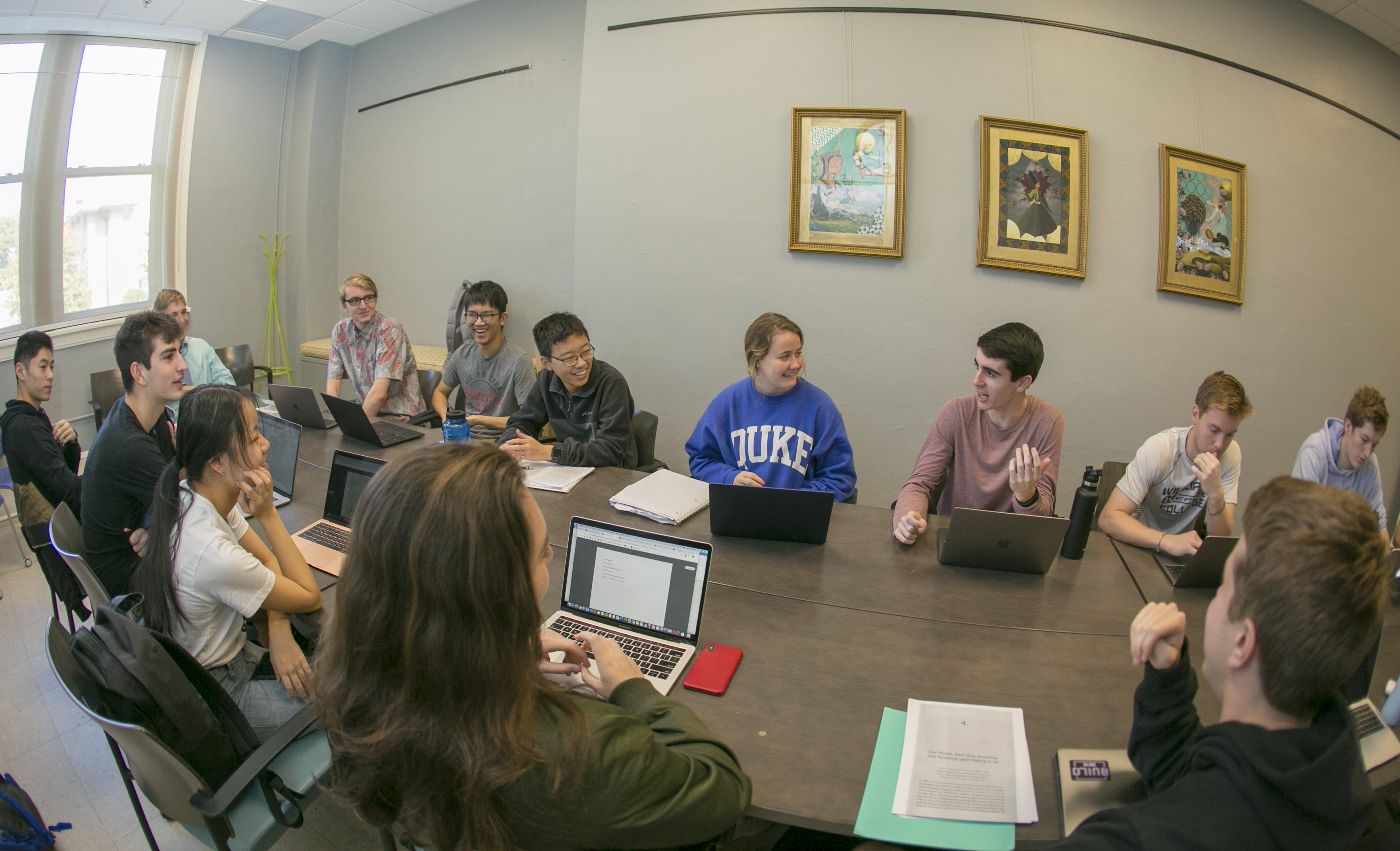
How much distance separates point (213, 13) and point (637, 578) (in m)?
5.40

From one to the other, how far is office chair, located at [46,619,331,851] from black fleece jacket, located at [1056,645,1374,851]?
1473mm

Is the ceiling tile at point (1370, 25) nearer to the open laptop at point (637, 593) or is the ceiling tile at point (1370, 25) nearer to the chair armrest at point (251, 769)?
the open laptop at point (637, 593)

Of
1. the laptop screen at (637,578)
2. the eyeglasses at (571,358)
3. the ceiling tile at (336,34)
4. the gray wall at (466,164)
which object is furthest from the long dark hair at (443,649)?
the ceiling tile at (336,34)

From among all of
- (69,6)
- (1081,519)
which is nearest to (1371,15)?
(1081,519)

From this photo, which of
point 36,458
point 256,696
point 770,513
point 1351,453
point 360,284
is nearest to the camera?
point 256,696

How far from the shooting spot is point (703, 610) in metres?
1.88

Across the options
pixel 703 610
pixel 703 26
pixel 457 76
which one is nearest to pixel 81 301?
pixel 457 76

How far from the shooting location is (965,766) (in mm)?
1354

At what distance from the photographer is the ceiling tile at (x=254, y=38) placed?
520cm

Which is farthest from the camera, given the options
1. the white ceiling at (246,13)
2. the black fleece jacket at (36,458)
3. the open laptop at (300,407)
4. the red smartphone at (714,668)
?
the white ceiling at (246,13)

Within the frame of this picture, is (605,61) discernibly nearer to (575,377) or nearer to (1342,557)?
(575,377)

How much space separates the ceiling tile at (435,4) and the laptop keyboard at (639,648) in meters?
4.84

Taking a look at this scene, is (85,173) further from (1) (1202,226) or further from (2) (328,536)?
(1) (1202,226)

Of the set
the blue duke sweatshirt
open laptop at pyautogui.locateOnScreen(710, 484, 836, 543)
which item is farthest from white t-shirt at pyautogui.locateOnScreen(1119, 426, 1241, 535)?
open laptop at pyautogui.locateOnScreen(710, 484, 836, 543)
